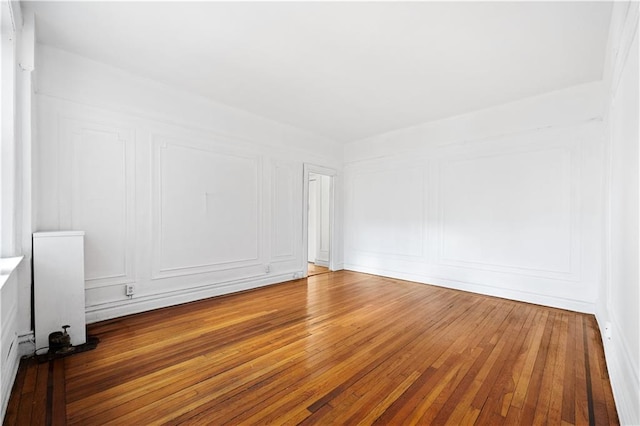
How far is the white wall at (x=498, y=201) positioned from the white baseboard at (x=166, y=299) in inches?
104

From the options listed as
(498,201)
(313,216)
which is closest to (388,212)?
(498,201)

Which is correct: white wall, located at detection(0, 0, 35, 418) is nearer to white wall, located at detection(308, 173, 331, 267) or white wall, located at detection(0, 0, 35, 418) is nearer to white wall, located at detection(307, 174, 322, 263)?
white wall, located at detection(308, 173, 331, 267)

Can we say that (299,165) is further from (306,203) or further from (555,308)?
(555,308)

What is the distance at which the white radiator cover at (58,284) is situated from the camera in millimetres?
2543

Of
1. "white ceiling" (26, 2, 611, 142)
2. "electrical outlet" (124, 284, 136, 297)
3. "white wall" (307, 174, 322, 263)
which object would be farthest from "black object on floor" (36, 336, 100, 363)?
"white wall" (307, 174, 322, 263)

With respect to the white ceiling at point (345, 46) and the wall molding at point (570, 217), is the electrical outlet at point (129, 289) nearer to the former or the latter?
the white ceiling at point (345, 46)

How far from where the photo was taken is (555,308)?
12.6ft

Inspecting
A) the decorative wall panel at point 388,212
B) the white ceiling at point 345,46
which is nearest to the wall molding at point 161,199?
the white ceiling at point 345,46

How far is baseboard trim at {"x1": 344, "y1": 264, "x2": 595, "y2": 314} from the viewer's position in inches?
147

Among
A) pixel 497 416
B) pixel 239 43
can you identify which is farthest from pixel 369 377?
pixel 239 43

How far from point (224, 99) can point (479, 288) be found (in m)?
4.87

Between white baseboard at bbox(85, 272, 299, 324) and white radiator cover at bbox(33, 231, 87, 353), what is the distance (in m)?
0.59

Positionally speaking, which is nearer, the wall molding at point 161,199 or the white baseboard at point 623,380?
the white baseboard at point 623,380

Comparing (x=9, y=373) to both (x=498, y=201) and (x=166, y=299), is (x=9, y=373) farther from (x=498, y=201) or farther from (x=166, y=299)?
(x=498, y=201)
